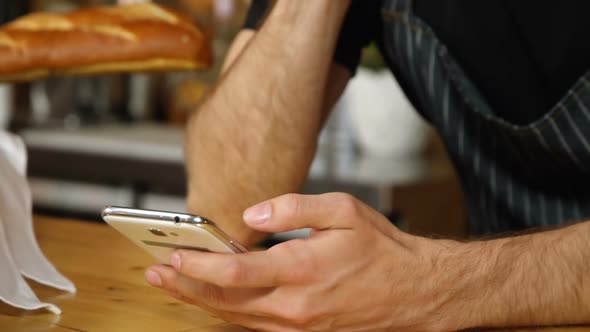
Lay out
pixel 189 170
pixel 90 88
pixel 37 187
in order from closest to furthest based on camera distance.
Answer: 1. pixel 189 170
2. pixel 37 187
3. pixel 90 88

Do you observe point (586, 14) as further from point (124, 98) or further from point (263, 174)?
point (124, 98)

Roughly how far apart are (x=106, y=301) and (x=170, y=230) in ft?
0.63

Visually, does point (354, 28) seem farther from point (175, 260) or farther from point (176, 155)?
point (176, 155)

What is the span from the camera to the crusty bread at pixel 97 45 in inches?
44.1

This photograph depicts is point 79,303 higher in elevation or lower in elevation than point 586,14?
lower

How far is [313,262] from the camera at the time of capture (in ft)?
2.13

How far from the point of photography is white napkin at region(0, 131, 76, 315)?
81 cm

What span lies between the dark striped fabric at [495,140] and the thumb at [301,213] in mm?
495

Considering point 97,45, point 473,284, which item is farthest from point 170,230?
point 97,45

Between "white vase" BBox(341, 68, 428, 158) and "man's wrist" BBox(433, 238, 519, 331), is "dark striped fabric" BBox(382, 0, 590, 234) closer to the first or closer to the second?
"man's wrist" BBox(433, 238, 519, 331)

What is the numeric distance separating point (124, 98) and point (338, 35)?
1.68m

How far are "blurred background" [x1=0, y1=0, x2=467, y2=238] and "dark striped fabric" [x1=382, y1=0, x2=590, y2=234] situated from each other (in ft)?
2.22

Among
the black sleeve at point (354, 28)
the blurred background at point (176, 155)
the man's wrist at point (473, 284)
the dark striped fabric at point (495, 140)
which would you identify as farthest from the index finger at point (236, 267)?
the blurred background at point (176, 155)

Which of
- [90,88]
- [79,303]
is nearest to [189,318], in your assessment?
[79,303]
